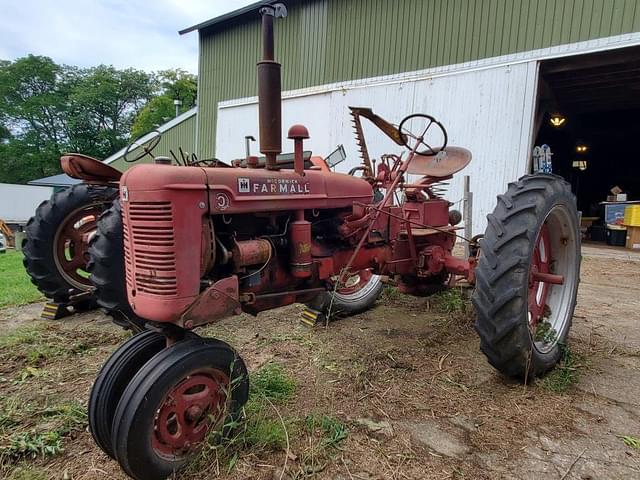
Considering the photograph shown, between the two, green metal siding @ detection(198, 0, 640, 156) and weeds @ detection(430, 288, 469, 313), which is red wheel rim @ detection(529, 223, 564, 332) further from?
Answer: green metal siding @ detection(198, 0, 640, 156)

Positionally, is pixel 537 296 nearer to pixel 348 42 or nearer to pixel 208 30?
pixel 348 42

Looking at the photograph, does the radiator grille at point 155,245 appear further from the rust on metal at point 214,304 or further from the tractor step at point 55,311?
the tractor step at point 55,311

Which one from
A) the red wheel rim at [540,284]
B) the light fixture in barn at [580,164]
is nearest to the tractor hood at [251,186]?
the red wheel rim at [540,284]

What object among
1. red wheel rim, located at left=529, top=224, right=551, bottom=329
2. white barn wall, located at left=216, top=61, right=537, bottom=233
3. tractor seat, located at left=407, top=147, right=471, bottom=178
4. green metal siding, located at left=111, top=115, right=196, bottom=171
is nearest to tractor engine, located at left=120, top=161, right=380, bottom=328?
tractor seat, located at left=407, top=147, right=471, bottom=178

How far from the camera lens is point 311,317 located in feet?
11.9

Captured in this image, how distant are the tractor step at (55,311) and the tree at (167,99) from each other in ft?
101

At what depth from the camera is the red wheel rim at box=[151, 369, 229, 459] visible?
171 cm

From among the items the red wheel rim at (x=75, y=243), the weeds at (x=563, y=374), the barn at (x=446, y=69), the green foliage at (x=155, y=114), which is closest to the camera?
the weeds at (x=563, y=374)

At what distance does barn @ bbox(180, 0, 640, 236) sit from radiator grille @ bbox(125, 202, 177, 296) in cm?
715

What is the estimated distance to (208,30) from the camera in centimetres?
1249

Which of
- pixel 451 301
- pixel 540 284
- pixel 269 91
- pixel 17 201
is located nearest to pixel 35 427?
pixel 269 91

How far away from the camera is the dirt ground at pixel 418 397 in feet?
5.95

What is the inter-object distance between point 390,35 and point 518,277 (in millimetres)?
8025

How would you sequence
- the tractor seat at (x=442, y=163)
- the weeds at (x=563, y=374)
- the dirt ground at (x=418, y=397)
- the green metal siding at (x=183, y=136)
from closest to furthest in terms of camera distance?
1. the dirt ground at (x=418, y=397)
2. the weeds at (x=563, y=374)
3. the tractor seat at (x=442, y=163)
4. the green metal siding at (x=183, y=136)
